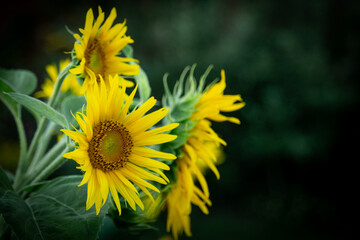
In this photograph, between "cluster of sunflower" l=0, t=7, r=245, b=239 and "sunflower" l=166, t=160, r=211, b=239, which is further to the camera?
"sunflower" l=166, t=160, r=211, b=239

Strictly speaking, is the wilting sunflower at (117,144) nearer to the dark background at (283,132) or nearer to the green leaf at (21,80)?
the green leaf at (21,80)

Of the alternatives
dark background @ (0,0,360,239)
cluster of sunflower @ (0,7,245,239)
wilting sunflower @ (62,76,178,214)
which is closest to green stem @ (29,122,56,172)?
cluster of sunflower @ (0,7,245,239)

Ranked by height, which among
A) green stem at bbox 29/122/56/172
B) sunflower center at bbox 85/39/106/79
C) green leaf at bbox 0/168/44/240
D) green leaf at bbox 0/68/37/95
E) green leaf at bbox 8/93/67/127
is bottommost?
green leaf at bbox 0/168/44/240

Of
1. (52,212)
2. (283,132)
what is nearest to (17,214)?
(52,212)

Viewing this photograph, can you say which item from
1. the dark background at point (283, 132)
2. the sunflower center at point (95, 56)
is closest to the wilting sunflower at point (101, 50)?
the sunflower center at point (95, 56)

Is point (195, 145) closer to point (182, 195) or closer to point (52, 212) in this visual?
point (182, 195)

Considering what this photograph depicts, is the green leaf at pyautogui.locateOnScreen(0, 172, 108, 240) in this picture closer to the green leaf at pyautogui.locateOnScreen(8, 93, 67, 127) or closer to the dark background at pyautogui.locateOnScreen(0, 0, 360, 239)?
the green leaf at pyautogui.locateOnScreen(8, 93, 67, 127)

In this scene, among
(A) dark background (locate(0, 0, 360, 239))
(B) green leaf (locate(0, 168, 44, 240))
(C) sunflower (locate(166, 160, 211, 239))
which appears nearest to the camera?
(B) green leaf (locate(0, 168, 44, 240))

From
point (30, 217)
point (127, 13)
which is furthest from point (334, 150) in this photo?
point (127, 13)
